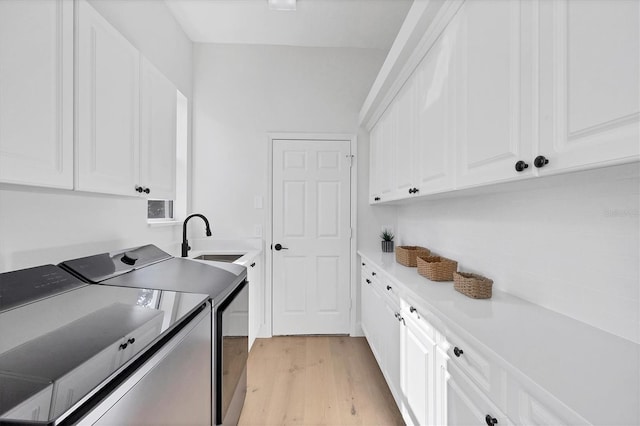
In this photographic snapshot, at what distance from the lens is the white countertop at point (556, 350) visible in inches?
23.3

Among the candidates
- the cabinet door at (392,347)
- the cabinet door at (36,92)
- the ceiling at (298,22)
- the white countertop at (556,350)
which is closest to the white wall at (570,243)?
the white countertop at (556,350)

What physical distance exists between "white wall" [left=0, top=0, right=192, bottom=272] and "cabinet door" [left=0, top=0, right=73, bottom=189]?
0.93ft

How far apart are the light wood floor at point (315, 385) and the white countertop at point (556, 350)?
1083 mm

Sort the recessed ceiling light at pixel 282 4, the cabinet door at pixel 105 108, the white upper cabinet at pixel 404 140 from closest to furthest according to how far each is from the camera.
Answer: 1. the cabinet door at pixel 105 108
2. the white upper cabinet at pixel 404 140
3. the recessed ceiling light at pixel 282 4

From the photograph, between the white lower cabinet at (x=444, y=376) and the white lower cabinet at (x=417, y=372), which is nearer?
the white lower cabinet at (x=444, y=376)

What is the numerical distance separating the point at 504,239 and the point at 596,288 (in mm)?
442

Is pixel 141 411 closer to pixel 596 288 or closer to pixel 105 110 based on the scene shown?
pixel 105 110

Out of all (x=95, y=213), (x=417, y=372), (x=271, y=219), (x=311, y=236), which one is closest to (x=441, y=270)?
(x=417, y=372)

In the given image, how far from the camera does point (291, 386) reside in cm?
209

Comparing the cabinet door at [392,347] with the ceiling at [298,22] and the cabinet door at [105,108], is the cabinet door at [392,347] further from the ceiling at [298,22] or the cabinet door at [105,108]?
the ceiling at [298,22]

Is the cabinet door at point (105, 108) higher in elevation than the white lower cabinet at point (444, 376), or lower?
higher

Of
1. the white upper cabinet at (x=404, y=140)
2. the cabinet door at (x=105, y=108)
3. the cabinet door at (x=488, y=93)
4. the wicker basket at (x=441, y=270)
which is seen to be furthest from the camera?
the white upper cabinet at (x=404, y=140)

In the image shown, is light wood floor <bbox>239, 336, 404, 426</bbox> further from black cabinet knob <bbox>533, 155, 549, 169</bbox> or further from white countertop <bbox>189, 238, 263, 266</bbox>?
black cabinet knob <bbox>533, 155, 549, 169</bbox>

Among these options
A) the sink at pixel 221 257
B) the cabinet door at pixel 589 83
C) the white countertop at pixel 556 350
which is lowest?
the sink at pixel 221 257
